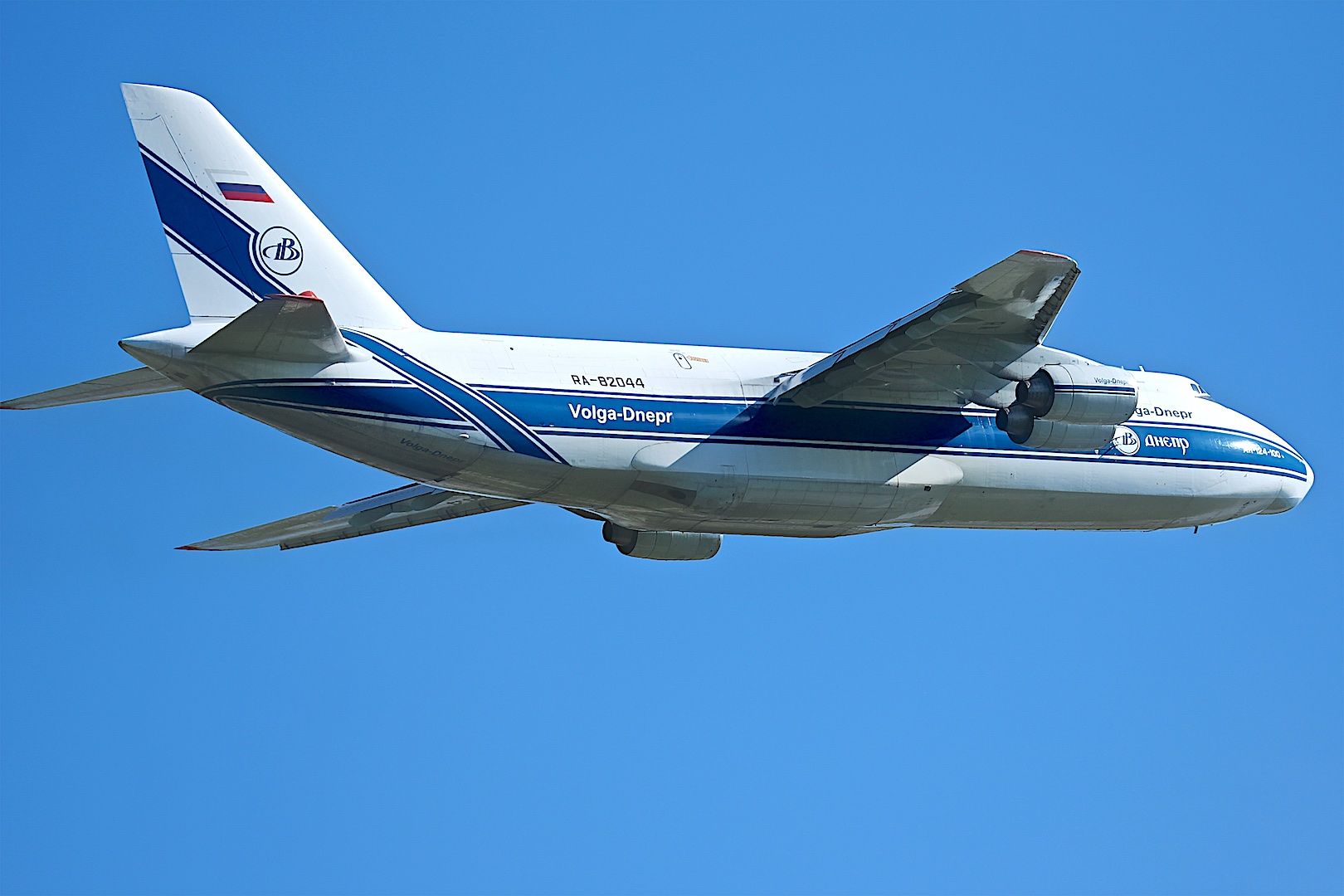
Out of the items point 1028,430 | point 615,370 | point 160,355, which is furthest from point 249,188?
point 1028,430

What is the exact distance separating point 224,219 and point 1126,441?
10620 mm

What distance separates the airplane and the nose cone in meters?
1.80

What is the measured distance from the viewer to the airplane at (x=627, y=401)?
→ 17.8 meters

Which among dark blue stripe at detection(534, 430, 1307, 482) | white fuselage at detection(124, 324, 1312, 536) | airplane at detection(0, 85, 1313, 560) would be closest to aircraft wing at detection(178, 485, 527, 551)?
airplane at detection(0, 85, 1313, 560)

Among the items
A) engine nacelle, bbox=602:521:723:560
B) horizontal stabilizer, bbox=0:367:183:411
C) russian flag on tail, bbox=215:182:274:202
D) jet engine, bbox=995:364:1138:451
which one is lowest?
engine nacelle, bbox=602:521:723:560

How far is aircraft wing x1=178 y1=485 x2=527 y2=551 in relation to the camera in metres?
21.8

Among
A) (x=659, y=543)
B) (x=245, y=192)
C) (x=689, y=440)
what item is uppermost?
(x=245, y=192)

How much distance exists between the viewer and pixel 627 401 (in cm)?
1908

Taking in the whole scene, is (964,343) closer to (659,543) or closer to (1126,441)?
(1126,441)

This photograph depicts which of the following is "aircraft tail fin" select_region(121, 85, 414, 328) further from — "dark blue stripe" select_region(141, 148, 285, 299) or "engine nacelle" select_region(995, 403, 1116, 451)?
"engine nacelle" select_region(995, 403, 1116, 451)

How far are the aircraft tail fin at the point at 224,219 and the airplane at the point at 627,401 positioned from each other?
0.02 m

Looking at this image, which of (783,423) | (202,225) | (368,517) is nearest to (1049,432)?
(783,423)

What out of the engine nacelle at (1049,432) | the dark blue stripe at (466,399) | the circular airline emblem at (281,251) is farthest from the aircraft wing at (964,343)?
the circular airline emblem at (281,251)

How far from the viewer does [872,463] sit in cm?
2006
